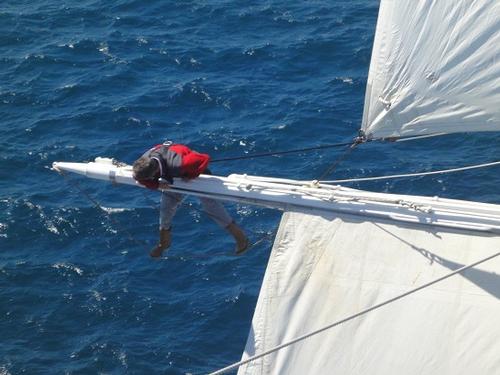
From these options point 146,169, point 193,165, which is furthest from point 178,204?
point 146,169

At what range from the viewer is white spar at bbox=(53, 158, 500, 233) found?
1770cm

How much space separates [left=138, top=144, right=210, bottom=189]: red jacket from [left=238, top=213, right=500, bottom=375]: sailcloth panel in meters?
1.86

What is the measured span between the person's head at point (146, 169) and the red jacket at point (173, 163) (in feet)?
0.26

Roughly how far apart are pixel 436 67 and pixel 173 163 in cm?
478

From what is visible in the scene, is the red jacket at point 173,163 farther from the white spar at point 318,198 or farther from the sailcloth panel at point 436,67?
the sailcloth panel at point 436,67

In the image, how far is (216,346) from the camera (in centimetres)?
3158

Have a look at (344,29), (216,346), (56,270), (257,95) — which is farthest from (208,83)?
(216,346)

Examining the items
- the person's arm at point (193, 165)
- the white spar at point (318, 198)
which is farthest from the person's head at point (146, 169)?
the white spar at point (318, 198)

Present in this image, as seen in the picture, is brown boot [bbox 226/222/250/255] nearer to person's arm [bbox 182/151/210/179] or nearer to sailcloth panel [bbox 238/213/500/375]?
sailcloth panel [bbox 238/213/500/375]

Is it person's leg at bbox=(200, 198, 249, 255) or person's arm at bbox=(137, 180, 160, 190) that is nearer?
person's arm at bbox=(137, 180, 160, 190)

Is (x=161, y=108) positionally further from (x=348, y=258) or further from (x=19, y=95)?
(x=348, y=258)

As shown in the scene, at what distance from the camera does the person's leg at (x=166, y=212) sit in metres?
19.4

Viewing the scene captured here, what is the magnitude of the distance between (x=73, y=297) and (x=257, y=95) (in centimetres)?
1384

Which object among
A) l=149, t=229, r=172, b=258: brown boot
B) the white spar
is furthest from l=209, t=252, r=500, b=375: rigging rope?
l=149, t=229, r=172, b=258: brown boot
